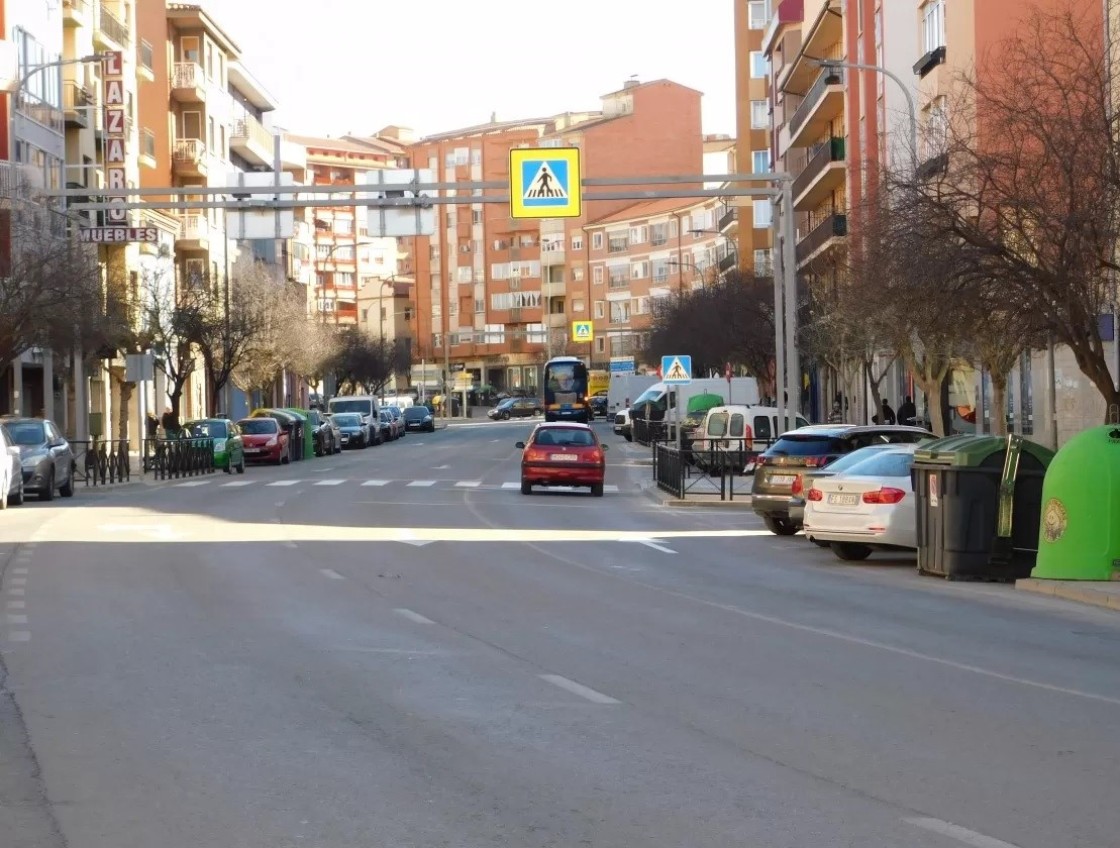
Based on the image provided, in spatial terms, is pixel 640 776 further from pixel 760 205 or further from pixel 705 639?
pixel 760 205

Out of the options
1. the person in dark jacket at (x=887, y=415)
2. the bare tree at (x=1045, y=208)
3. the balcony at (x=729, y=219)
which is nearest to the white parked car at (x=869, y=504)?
the bare tree at (x=1045, y=208)

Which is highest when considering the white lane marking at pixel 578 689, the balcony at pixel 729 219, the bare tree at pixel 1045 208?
the balcony at pixel 729 219

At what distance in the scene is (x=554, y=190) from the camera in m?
32.5

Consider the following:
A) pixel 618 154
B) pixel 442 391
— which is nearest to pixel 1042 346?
pixel 618 154

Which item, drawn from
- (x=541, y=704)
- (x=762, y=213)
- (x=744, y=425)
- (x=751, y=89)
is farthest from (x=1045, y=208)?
(x=751, y=89)

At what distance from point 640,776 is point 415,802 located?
116 centimetres

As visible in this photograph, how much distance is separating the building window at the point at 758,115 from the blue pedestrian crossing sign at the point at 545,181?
76.3m

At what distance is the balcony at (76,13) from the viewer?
67250mm

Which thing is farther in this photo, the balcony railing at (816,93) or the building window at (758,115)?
the building window at (758,115)

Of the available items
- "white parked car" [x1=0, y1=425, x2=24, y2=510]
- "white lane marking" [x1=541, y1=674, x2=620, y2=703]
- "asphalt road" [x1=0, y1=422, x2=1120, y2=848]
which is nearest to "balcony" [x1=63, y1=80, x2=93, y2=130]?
"white parked car" [x1=0, y1=425, x2=24, y2=510]

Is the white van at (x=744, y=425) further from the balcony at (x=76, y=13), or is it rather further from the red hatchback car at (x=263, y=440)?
the balcony at (x=76, y=13)

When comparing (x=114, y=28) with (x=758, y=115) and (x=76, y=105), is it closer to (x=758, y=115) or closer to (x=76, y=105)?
(x=76, y=105)

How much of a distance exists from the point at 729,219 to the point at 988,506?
292 ft

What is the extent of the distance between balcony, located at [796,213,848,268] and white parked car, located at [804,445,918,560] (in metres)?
34.3
